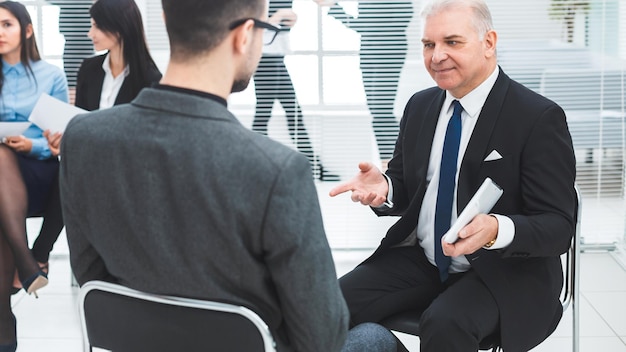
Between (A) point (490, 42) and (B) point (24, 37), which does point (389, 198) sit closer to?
(A) point (490, 42)

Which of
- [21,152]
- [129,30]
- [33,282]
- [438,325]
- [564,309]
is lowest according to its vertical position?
[33,282]

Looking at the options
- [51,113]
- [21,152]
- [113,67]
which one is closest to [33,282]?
[21,152]

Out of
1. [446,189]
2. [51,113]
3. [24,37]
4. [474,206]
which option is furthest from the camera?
[24,37]

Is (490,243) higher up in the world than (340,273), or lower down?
higher up

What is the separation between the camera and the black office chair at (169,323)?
56.3 inches

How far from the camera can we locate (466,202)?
2283mm

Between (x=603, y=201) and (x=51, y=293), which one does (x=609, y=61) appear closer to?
(x=603, y=201)

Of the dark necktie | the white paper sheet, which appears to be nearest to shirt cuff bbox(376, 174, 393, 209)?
the dark necktie

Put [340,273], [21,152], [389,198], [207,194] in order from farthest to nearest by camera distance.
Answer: [340,273] → [21,152] → [389,198] → [207,194]

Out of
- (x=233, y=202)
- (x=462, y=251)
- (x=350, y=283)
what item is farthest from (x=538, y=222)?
(x=233, y=202)

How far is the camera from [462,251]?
1.96 m

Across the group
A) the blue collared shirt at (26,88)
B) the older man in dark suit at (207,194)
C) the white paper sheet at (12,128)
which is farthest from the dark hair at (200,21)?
the blue collared shirt at (26,88)

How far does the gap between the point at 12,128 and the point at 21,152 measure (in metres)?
0.14

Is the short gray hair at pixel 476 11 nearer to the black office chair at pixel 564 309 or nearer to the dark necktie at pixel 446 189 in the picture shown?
the dark necktie at pixel 446 189
